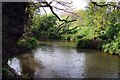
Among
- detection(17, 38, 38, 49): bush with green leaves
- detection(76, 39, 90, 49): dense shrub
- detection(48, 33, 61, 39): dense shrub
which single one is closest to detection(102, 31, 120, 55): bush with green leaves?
detection(76, 39, 90, 49): dense shrub

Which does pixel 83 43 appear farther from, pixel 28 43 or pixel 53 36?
pixel 53 36

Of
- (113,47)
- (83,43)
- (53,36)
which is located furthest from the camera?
(53,36)

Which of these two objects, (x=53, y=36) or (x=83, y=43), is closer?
(x=83, y=43)

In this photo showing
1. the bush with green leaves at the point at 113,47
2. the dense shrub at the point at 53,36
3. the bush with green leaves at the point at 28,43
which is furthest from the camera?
the dense shrub at the point at 53,36

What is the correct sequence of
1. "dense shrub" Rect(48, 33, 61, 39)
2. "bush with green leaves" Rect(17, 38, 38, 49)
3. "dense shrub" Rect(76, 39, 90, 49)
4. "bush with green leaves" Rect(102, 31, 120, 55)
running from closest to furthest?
1. "bush with green leaves" Rect(17, 38, 38, 49)
2. "bush with green leaves" Rect(102, 31, 120, 55)
3. "dense shrub" Rect(76, 39, 90, 49)
4. "dense shrub" Rect(48, 33, 61, 39)

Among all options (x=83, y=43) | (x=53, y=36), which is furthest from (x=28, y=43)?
→ (x=53, y=36)

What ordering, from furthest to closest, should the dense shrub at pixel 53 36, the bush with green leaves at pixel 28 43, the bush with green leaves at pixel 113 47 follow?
the dense shrub at pixel 53 36, the bush with green leaves at pixel 113 47, the bush with green leaves at pixel 28 43

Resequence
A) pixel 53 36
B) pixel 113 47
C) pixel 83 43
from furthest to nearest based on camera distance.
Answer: pixel 53 36 → pixel 83 43 → pixel 113 47

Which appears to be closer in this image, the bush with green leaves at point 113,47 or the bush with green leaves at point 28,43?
the bush with green leaves at point 28,43

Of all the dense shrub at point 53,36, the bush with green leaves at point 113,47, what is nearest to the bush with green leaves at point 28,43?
the bush with green leaves at point 113,47

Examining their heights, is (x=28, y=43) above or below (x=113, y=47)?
above

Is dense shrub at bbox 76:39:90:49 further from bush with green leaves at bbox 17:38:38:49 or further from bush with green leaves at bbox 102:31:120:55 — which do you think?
bush with green leaves at bbox 17:38:38:49

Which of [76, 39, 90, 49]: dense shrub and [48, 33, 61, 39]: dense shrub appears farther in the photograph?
[48, 33, 61, 39]: dense shrub

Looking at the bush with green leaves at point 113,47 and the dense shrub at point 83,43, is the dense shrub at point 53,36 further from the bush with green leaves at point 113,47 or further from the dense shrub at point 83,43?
the bush with green leaves at point 113,47
